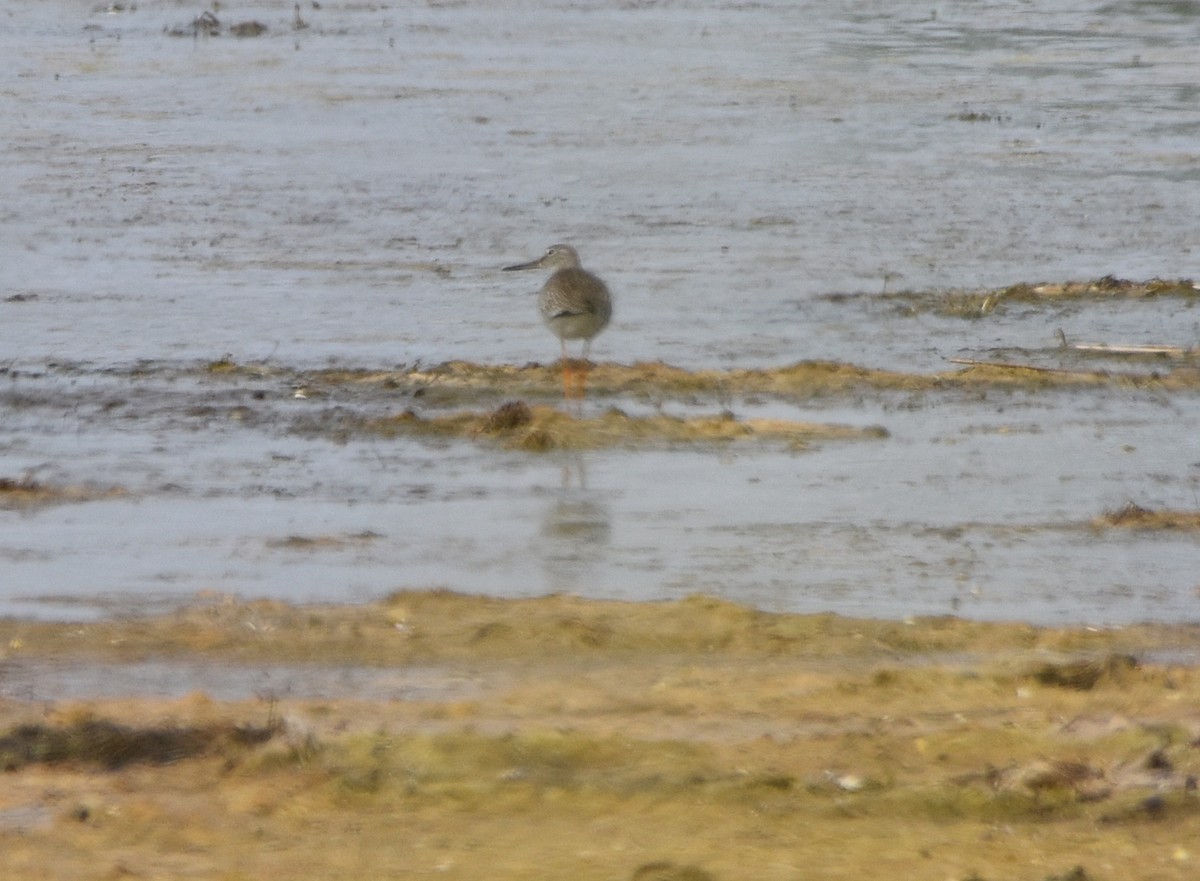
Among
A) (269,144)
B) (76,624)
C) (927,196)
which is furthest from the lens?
(269,144)

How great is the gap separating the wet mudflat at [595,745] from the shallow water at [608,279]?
1.89 ft

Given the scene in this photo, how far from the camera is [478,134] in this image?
77.6 feet

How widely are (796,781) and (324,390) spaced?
21.6 feet

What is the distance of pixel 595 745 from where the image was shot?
6.50 metres

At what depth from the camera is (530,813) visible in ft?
19.9

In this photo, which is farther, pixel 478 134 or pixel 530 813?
pixel 478 134

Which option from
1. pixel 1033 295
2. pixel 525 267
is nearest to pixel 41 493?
pixel 525 267

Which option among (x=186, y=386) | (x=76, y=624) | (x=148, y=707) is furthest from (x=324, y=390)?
(x=148, y=707)

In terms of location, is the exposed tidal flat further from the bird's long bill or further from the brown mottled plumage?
the brown mottled plumage

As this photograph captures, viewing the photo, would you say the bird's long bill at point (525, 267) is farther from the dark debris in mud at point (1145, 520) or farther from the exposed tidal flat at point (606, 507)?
the dark debris in mud at point (1145, 520)

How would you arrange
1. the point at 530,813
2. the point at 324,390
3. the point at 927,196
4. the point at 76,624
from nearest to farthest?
the point at 530,813
the point at 76,624
the point at 324,390
the point at 927,196

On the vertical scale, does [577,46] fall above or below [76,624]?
above

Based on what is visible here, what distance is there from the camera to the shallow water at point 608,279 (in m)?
9.17

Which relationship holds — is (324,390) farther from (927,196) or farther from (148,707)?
(927,196)
